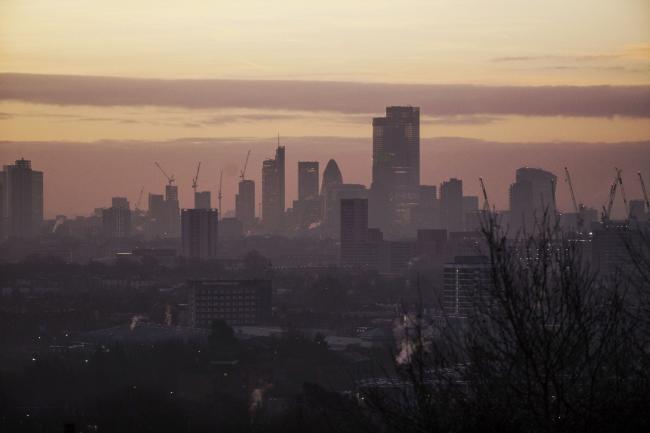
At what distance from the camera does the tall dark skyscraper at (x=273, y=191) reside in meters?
96.9

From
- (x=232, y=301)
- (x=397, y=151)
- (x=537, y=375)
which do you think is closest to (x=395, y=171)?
(x=397, y=151)

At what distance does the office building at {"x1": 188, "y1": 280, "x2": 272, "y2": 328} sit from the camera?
4269cm

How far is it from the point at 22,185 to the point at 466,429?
2841 inches

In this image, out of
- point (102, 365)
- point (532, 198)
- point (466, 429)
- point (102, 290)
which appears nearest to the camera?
point (466, 429)

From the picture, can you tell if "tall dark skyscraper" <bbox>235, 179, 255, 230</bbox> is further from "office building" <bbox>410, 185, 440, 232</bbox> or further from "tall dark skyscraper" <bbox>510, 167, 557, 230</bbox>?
"tall dark skyscraper" <bbox>510, 167, 557, 230</bbox>

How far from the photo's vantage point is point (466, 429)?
7492 millimetres

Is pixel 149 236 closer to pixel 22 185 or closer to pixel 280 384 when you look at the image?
pixel 22 185

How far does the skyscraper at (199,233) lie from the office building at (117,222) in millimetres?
12533

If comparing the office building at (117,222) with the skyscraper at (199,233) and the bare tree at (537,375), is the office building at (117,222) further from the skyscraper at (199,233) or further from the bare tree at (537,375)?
the bare tree at (537,375)

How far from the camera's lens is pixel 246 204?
3831 inches

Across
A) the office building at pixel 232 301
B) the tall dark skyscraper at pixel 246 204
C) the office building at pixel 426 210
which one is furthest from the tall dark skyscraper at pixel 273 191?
the office building at pixel 232 301

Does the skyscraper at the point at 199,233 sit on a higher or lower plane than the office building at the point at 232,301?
higher

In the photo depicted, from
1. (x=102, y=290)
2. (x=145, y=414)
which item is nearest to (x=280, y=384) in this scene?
(x=145, y=414)

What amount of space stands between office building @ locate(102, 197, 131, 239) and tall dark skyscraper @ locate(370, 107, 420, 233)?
1371 cm
